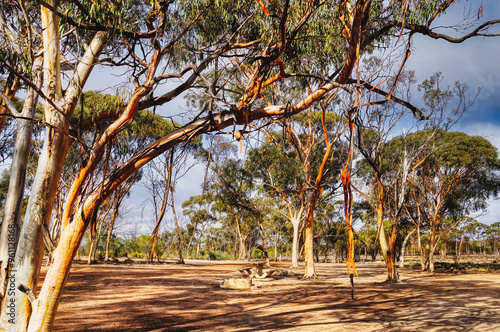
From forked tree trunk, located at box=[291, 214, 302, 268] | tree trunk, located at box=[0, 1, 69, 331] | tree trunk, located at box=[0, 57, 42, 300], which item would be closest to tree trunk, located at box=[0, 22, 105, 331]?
tree trunk, located at box=[0, 1, 69, 331]

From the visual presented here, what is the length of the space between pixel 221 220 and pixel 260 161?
1830 cm

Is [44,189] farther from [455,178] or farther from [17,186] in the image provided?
[455,178]

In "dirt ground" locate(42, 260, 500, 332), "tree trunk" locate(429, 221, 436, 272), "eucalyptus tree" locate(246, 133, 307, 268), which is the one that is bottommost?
"dirt ground" locate(42, 260, 500, 332)

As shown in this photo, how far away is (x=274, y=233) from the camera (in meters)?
31.2

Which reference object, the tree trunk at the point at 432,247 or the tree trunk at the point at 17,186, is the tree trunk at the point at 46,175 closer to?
the tree trunk at the point at 17,186

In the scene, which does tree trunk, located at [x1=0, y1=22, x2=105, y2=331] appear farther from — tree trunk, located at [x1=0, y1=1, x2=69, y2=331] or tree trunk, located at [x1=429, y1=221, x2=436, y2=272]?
tree trunk, located at [x1=429, y1=221, x2=436, y2=272]

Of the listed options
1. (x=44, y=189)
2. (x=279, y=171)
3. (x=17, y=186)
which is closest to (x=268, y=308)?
(x=44, y=189)

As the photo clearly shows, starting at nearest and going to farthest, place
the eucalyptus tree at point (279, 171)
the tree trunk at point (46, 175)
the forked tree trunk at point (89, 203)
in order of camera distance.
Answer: the forked tree trunk at point (89, 203) < the tree trunk at point (46, 175) < the eucalyptus tree at point (279, 171)

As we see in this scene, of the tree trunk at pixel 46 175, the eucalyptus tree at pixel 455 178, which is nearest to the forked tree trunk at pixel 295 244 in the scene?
the eucalyptus tree at pixel 455 178

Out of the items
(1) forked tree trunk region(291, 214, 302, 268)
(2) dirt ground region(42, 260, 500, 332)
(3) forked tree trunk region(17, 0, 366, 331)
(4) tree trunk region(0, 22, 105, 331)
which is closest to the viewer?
(3) forked tree trunk region(17, 0, 366, 331)

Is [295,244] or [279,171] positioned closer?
[279,171]

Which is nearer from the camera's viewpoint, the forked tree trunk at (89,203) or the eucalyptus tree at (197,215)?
the forked tree trunk at (89,203)

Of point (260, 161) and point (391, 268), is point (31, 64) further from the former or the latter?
point (260, 161)

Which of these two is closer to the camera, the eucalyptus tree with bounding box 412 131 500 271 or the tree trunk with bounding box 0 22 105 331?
the tree trunk with bounding box 0 22 105 331
